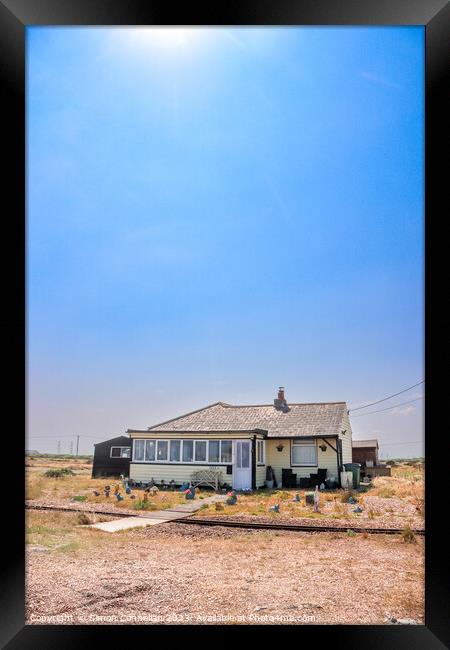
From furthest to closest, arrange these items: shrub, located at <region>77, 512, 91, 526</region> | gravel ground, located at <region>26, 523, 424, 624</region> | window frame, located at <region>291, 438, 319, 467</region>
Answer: window frame, located at <region>291, 438, 319, 467</region> < shrub, located at <region>77, 512, 91, 526</region> < gravel ground, located at <region>26, 523, 424, 624</region>

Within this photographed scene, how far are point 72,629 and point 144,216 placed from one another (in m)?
3.96

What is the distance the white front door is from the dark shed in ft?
5.97

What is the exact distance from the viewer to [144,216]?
493 centimetres

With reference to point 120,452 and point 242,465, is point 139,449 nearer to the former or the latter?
point 120,452

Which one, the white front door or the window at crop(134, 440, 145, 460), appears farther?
the window at crop(134, 440, 145, 460)

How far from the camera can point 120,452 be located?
7746 mm

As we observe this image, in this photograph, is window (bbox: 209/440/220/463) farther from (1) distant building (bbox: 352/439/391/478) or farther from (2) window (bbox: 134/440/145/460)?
(1) distant building (bbox: 352/439/391/478)

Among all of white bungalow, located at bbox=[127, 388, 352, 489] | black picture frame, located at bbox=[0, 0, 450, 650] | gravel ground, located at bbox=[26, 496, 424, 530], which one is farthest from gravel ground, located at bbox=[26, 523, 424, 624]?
white bungalow, located at bbox=[127, 388, 352, 489]

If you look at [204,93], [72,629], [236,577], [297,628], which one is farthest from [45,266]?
[297,628]

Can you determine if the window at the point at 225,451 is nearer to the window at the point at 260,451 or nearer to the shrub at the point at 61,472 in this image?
the window at the point at 260,451

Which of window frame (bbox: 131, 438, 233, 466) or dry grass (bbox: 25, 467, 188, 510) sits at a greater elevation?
window frame (bbox: 131, 438, 233, 466)

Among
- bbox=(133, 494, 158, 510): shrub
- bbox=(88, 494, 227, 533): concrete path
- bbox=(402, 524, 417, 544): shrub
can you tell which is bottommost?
bbox=(133, 494, 158, 510): shrub

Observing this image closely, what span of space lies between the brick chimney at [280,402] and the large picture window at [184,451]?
0.79 m

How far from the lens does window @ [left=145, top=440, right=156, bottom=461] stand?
308 inches
